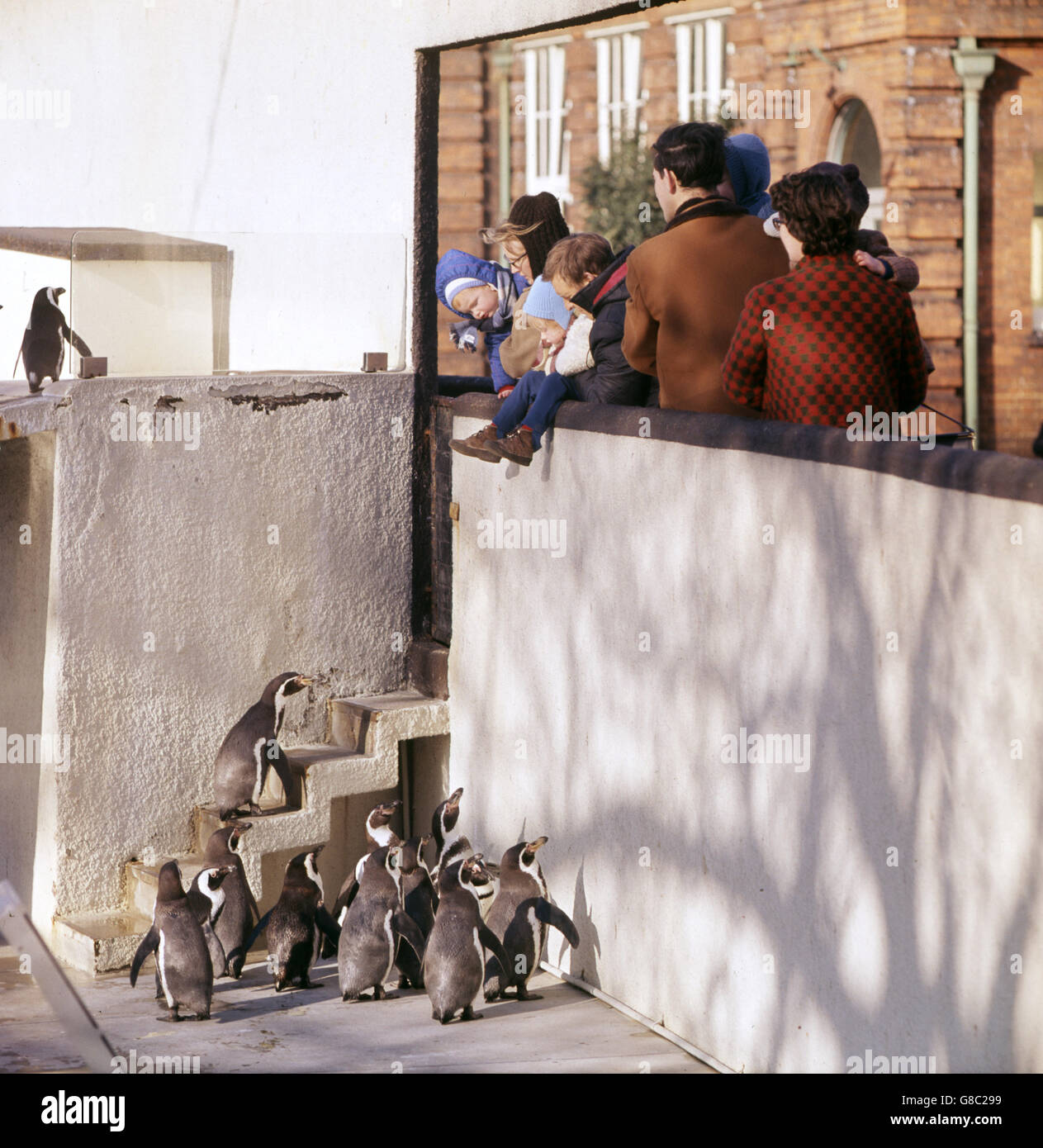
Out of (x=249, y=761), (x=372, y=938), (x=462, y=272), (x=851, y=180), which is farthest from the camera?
(x=462, y=272)

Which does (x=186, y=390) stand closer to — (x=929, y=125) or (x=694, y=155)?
(x=694, y=155)

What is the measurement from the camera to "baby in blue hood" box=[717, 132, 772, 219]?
711 centimetres

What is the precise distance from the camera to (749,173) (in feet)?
23.6

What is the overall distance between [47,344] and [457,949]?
11.3 ft

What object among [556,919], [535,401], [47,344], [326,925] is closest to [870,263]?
[535,401]

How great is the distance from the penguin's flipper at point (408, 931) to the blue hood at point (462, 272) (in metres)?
3.00

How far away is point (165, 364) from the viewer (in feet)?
27.9

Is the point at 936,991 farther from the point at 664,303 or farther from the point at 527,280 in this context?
the point at 527,280

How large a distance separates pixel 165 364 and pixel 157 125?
2707 mm

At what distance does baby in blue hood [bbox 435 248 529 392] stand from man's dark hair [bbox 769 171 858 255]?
3.13m

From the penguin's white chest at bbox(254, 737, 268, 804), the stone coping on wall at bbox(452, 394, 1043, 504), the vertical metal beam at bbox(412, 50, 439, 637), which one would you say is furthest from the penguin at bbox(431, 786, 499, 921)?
the stone coping on wall at bbox(452, 394, 1043, 504)

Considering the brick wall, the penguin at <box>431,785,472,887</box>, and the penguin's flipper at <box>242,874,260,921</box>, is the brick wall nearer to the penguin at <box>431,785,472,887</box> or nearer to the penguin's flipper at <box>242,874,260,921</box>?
the penguin at <box>431,785,472,887</box>

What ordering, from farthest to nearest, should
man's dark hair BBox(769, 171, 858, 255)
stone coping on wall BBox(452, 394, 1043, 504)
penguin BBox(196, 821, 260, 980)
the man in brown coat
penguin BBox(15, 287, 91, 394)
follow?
penguin BBox(15, 287, 91, 394) → penguin BBox(196, 821, 260, 980) → the man in brown coat → man's dark hair BBox(769, 171, 858, 255) → stone coping on wall BBox(452, 394, 1043, 504)

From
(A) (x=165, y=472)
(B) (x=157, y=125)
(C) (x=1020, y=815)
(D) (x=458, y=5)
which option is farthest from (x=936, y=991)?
(B) (x=157, y=125)
